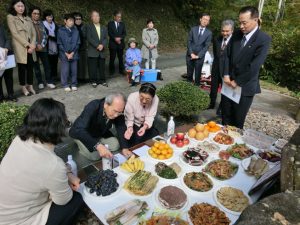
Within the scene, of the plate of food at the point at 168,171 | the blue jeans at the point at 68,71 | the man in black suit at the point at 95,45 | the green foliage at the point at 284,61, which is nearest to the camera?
the plate of food at the point at 168,171

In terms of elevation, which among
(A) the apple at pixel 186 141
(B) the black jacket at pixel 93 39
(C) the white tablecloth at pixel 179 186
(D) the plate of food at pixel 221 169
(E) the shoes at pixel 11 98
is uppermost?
(B) the black jacket at pixel 93 39

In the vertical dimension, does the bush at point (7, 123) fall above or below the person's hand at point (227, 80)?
below

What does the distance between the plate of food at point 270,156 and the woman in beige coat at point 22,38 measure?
5.46m

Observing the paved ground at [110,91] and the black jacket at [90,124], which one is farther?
the paved ground at [110,91]

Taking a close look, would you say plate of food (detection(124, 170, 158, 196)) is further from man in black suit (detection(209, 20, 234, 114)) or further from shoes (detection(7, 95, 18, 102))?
shoes (detection(7, 95, 18, 102))

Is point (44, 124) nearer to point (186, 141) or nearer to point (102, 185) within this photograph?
point (102, 185)

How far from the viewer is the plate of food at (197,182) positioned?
2785 mm

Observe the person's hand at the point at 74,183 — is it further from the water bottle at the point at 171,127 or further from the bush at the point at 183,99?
the bush at the point at 183,99

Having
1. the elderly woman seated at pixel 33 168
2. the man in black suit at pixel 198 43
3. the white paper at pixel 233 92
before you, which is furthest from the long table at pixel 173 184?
the man in black suit at pixel 198 43

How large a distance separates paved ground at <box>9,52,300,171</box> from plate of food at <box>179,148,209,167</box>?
64.8 inches

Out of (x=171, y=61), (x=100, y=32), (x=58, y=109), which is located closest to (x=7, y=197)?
(x=58, y=109)

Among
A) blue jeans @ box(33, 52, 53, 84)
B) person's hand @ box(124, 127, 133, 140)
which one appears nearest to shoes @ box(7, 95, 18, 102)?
blue jeans @ box(33, 52, 53, 84)

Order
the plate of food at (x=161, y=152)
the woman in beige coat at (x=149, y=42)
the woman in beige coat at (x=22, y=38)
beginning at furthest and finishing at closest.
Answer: the woman in beige coat at (x=149, y=42) < the woman in beige coat at (x=22, y=38) < the plate of food at (x=161, y=152)

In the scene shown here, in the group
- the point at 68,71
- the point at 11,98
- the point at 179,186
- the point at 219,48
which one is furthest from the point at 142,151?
the point at 68,71
